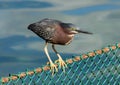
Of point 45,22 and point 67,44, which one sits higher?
point 45,22

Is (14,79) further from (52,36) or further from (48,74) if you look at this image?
(52,36)

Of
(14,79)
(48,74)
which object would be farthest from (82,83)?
(14,79)

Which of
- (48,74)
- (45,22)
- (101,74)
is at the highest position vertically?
(45,22)

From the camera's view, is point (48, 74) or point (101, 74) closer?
point (48, 74)

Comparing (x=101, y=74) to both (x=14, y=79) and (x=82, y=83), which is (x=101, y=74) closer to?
(x=82, y=83)

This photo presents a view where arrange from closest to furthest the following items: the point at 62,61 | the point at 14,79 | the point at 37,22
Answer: the point at 14,79 → the point at 62,61 → the point at 37,22

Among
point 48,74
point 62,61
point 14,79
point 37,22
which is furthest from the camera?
point 37,22
